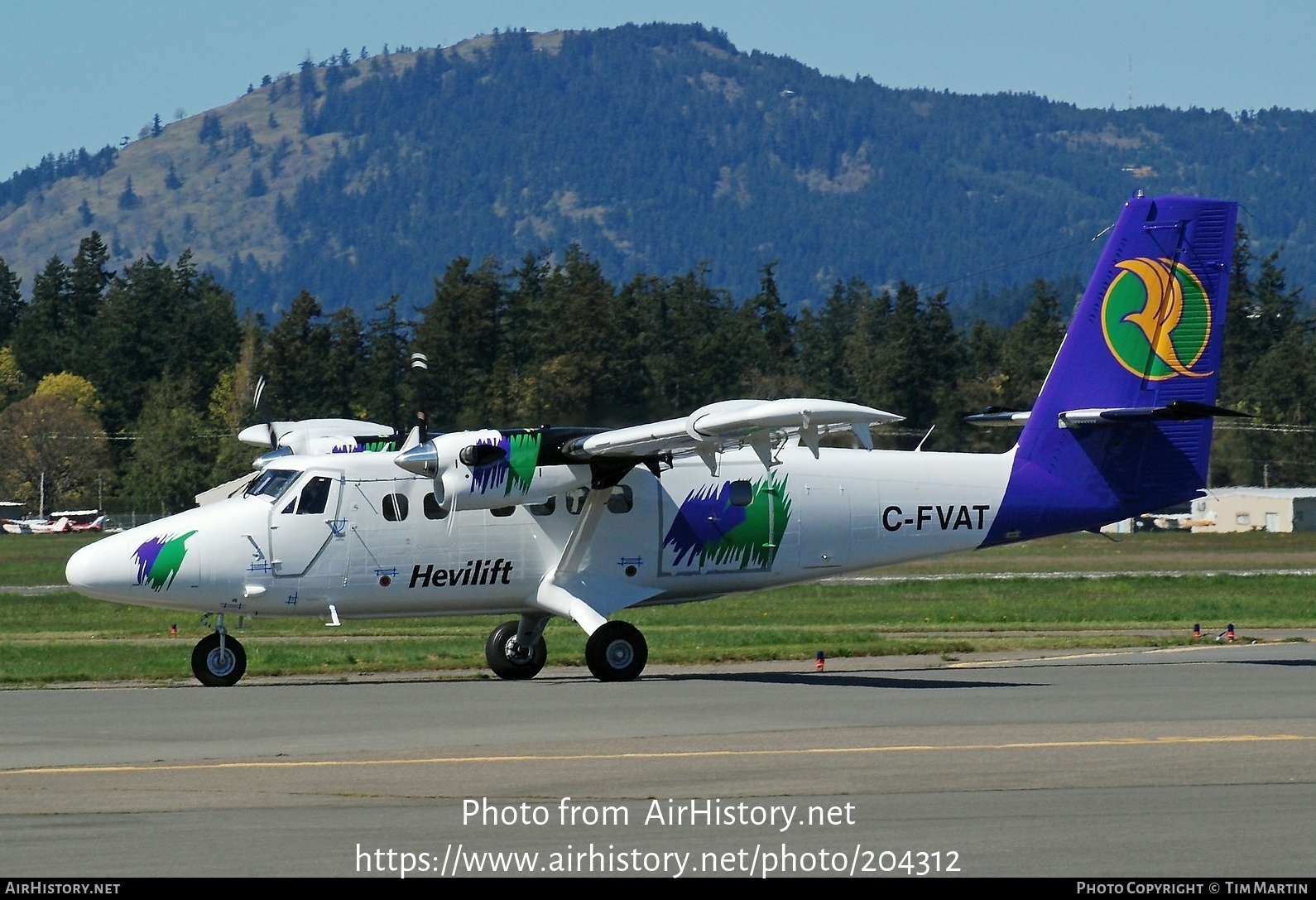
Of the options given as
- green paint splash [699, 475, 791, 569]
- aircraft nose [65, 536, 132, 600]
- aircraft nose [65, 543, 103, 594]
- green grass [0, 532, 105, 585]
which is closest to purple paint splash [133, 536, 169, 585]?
aircraft nose [65, 536, 132, 600]

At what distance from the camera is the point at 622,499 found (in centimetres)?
2202

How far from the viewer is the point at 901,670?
2297 cm

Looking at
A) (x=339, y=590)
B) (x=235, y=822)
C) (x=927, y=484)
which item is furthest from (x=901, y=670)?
(x=235, y=822)

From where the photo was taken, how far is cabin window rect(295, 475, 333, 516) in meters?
21.2

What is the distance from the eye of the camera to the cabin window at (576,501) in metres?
22.0

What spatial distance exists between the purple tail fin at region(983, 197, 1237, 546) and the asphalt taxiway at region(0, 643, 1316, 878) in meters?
3.05

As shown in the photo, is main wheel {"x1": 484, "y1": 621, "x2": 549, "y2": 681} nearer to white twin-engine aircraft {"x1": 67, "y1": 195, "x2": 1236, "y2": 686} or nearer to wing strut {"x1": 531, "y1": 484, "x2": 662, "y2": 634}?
white twin-engine aircraft {"x1": 67, "y1": 195, "x2": 1236, "y2": 686}

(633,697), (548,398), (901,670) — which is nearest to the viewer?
(633,697)

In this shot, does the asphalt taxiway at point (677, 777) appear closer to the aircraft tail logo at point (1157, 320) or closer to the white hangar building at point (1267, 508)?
the aircraft tail logo at point (1157, 320)

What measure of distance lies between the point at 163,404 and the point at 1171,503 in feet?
246

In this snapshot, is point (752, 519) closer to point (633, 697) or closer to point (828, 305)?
point (633, 697)

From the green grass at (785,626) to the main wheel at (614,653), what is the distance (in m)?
3.37

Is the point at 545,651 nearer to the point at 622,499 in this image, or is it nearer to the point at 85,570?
the point at 622,499

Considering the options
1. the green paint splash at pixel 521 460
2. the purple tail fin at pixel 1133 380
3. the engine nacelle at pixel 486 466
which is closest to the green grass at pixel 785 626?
the purple tail fin at pixel 1133 380
